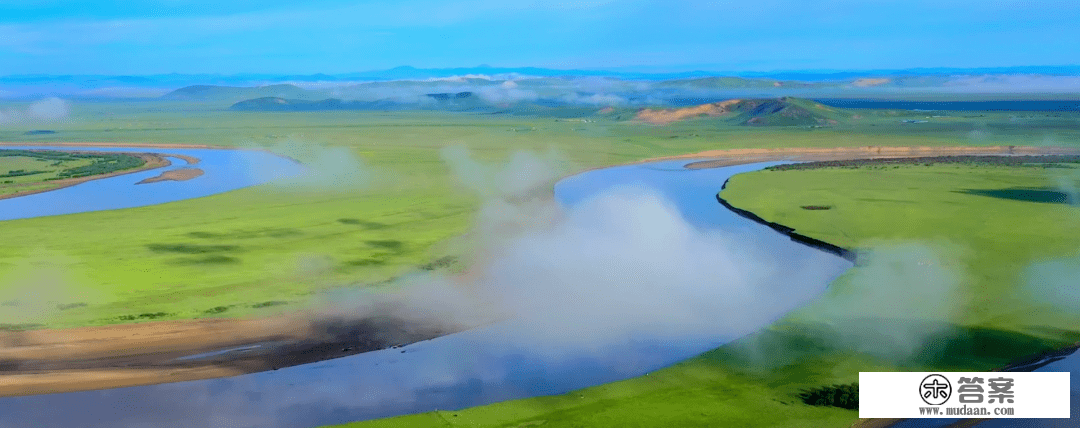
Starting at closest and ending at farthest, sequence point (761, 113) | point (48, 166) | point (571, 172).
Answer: point (571, 172) < point (48, 166) < point (761, 113)

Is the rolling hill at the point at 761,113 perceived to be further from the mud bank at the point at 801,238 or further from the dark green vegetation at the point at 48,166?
the mud bank at the point at 801,238

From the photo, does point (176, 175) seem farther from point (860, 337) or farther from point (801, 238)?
point (860, 337)

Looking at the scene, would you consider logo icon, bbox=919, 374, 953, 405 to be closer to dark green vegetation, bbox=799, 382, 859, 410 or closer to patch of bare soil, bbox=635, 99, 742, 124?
dark green vegetation, bbox=799, 382, 859, 410

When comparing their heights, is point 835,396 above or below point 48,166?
below

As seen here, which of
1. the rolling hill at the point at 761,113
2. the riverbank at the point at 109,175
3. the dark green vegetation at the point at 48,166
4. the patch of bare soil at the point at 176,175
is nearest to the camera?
the riverbank at the point at 109,175

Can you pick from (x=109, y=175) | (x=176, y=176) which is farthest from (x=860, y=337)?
(x=109, y=175)

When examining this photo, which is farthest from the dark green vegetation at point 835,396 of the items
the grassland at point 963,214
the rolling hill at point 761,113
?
the rolling hill at point 761,113

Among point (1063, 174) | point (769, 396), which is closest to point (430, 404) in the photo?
point (769, 396)
